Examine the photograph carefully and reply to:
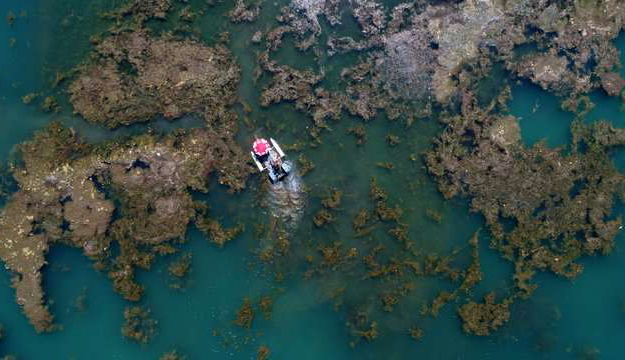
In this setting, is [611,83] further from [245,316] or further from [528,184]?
[245,316]

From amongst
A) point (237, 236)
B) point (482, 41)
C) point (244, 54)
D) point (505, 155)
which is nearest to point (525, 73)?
point (482, 41)

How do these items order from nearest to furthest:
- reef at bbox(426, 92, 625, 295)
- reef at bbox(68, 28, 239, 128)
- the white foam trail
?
reef at bbox(68, 28, 239, 128), reef at bbox(426, 92, 625, 295), the white foam trail

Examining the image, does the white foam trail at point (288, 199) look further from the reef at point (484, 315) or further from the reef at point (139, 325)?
the reef at point (484, 315)

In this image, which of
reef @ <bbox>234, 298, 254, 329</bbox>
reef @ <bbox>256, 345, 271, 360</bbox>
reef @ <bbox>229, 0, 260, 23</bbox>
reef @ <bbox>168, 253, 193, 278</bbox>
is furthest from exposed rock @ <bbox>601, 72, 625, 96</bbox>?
reef @ <bbox>168, 253, 193, 278</bbox>

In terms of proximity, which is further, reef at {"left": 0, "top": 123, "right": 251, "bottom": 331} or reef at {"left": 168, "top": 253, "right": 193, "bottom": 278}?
reef at {"left": 168, "top": 253, "right": 193, "bottom": 278}

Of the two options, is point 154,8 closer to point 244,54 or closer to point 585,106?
point 244,54

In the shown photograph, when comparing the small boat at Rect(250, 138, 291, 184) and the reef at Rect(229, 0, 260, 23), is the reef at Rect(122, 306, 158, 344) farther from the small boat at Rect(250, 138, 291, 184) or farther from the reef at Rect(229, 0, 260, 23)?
the reef at Rect(229, 0, 260, 23)
